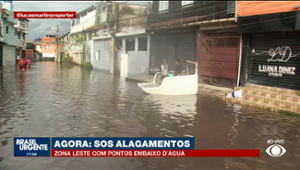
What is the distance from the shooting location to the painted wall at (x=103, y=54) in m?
32.7

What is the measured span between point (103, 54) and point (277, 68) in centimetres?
2497

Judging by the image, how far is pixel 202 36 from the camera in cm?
1655

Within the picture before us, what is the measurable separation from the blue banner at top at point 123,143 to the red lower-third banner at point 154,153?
0.62 ft

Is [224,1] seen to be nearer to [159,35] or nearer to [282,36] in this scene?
[282,36]

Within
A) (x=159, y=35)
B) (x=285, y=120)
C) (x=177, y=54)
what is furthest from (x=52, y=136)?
(x=159, y=35)

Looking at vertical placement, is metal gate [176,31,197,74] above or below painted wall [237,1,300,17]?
below

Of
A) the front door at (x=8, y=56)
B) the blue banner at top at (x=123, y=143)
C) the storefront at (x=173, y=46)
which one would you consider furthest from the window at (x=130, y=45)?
the blue banner at top at (x=123, y=143)

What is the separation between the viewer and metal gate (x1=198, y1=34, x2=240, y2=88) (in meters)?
14.4

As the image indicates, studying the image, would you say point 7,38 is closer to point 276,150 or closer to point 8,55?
point 8,55

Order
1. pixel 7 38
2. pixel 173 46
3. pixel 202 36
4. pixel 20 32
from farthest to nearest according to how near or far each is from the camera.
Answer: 1. pixel 20 32
2. pixel 7 38
3. pixel 173 46
4. pixel 202 36

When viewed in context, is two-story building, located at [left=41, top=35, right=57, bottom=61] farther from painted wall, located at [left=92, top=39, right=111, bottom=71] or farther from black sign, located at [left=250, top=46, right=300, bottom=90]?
black sign, located at [left=250, top=46, right=300, bottom=90]

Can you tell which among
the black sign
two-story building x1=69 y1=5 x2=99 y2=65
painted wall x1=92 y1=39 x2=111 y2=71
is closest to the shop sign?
the black sign

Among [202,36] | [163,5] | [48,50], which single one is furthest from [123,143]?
[48,50]

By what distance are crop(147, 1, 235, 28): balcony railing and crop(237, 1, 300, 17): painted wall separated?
2.04ft
